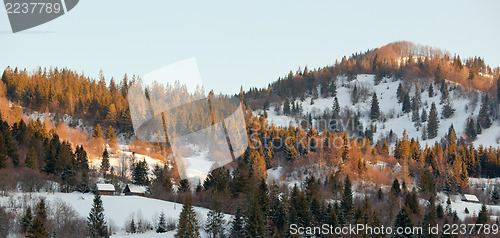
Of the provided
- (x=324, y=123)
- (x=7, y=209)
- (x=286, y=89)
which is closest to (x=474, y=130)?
(x=324, y=123)

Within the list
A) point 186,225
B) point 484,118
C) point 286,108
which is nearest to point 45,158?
point 186,225

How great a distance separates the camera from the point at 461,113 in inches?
4744

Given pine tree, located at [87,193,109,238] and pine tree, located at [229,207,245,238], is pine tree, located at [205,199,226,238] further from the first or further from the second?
pine tree, located at [87,193,109,238]

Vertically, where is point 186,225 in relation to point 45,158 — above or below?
below

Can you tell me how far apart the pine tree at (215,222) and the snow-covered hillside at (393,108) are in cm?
5876

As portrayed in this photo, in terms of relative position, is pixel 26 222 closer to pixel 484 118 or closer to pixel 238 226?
pixel 238 226

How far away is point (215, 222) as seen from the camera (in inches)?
1791

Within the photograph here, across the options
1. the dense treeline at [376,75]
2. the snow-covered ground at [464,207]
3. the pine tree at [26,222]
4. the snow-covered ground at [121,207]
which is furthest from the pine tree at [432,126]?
the pine tree at [26,222]

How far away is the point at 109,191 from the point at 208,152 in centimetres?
2834

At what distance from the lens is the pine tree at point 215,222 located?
45281 mm

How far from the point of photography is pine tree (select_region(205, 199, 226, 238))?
4528 cm

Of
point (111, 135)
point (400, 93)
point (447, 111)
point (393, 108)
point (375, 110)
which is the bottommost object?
point (111, 135)

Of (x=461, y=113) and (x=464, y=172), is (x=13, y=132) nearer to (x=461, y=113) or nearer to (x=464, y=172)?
(x=464, y=172)

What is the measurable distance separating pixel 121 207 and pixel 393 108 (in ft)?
319
